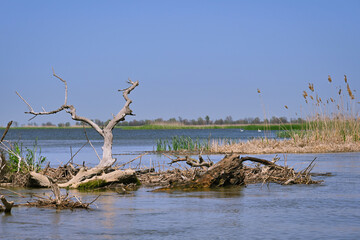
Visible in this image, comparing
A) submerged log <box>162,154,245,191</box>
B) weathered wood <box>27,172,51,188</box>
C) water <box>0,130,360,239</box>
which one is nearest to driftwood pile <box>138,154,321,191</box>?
submerged log <box>162,154,245,191</box>

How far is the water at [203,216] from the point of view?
9766 mm

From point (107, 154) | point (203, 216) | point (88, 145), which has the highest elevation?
point (107, 154)

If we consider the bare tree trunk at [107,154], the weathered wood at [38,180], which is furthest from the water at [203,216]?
the bare tree trunk at [107,154]

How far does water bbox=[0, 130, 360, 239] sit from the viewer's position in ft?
32.0

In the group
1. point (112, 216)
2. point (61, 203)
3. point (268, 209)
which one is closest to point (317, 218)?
point (268, 209)

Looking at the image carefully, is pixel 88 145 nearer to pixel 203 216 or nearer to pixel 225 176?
pixel 225 176

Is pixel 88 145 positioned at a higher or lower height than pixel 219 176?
higher

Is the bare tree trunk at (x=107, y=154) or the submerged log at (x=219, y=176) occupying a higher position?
the bare tree trunk at (x=107, y=154)

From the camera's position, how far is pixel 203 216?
1159cm

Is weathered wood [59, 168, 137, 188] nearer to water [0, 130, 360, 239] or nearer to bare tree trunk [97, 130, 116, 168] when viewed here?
bare tree trunk [97, 130, 116, 168]

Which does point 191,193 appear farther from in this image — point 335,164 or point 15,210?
point 335,164

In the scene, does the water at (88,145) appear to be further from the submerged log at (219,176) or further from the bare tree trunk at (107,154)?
the submerged log at (219,176)

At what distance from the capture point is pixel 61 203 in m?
12.3

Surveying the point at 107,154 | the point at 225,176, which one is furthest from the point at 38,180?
the point at 225,176
